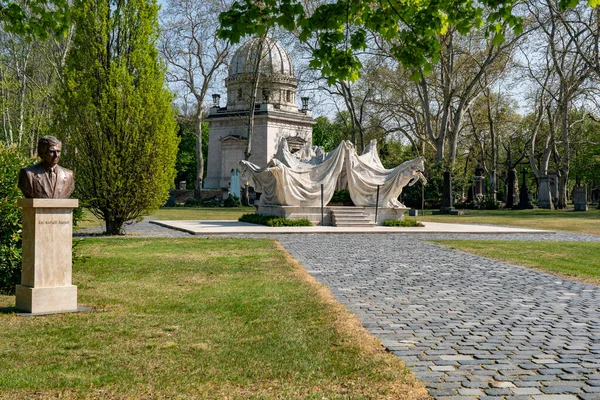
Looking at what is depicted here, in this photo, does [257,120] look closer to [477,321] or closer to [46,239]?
[46,239]

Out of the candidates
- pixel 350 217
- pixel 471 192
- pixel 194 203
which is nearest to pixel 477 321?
pixel 350 217

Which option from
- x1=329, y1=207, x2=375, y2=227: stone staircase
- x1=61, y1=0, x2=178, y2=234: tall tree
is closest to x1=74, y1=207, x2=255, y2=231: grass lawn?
x1=61, y1=0, x2=178, y2=234: tall tree

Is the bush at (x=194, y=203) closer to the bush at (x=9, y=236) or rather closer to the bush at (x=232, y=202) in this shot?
the bush at (x=232, y=202)

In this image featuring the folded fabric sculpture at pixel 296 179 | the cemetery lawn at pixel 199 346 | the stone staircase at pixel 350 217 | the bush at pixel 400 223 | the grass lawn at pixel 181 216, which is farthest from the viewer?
the folded fabric sculpture at pixel 296 179

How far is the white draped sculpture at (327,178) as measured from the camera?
2503 centimetres

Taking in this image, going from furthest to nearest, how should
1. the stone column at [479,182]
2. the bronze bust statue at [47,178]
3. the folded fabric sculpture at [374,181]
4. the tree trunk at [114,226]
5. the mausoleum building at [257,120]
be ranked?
the mausoleum building at [257,120], the stone column at [479,182], the folded fabric sculpture at [374,181], the tree trunk at [114,226], the bronze bust statue at [47,178]

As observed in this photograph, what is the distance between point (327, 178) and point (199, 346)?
800 inches

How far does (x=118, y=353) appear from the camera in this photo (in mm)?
5383

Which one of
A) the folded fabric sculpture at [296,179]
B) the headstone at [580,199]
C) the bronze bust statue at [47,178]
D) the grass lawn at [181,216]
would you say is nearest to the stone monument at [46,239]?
the bronze bust statue at [47,178]

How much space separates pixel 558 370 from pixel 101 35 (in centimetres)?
1564

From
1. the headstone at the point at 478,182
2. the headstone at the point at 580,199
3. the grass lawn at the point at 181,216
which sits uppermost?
the headstone at the point at 478,182

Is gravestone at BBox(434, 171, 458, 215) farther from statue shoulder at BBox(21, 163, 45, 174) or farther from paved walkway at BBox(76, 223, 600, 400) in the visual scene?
statue shoulder at BBox(21, 163, 45, 174)

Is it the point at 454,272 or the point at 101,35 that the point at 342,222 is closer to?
the point at 101,35

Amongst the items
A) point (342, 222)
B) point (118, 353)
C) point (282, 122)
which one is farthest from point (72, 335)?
point (282, 122)
